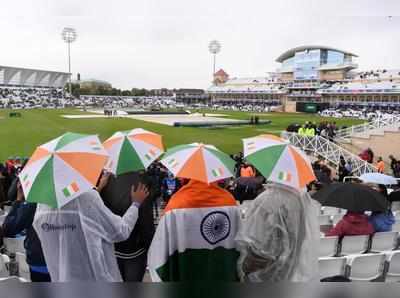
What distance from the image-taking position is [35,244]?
2.79 meters

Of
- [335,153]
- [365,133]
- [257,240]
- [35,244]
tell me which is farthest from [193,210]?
[365,133]

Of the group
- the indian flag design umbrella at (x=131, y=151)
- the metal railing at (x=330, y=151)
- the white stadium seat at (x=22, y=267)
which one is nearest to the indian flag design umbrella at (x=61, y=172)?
the indian flag design umbrella at (x=131, y=151)

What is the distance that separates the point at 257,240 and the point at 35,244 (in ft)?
4.76

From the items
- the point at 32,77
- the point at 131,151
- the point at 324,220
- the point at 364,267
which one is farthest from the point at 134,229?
the point at 32,77

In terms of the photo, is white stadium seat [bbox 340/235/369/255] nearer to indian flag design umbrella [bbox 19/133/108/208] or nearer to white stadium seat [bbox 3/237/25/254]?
indian flag design umbrella [bbox 19/133/108/208]

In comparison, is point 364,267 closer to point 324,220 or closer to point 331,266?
point 331,266

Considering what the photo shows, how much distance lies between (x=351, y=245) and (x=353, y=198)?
855 millimetres

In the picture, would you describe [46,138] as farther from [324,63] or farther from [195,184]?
[324,63]

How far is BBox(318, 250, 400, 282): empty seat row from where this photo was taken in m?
3.67

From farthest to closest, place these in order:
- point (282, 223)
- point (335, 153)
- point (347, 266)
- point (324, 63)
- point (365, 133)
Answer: point (324, 63) → point (365, 133) → point (335, 153) → point (347, 266) → point (282, 223)

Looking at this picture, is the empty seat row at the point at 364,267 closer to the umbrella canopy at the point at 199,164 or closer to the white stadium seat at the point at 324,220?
the umbrella canopy at the point at 199,164

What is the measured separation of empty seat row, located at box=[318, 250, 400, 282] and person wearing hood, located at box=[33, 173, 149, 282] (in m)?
1.90

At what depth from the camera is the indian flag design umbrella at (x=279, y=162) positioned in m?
2.87

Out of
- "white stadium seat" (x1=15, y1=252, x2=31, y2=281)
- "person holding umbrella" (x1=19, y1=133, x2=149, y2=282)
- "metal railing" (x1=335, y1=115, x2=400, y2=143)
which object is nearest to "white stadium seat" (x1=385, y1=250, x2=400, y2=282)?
"person holding umbrella" (x1=19, y1=133, x2=149, y2=282)
